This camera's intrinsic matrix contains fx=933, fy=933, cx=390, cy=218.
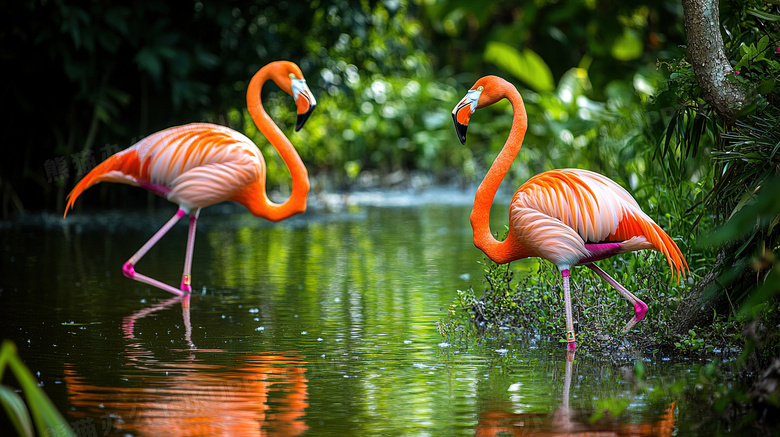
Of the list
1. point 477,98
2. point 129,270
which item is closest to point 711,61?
point 477,98

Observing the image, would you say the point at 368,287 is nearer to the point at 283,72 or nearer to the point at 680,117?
the point at 283,72

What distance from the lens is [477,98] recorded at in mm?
5406

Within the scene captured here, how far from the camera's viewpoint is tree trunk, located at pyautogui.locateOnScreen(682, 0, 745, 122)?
175 inches

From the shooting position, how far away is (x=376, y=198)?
1429 cm

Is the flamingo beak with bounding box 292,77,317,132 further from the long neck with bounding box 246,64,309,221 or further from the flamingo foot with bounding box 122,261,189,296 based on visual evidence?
the flamingo foot with bounding box 122,261,189,296

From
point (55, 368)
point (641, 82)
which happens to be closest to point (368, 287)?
point (55, 368)

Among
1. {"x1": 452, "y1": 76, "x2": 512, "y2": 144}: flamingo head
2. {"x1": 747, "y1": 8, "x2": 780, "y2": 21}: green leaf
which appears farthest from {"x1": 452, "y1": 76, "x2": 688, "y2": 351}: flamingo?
{"x1": 747, "y1": 8, "x2": 780, "y2": 21}: green leaf

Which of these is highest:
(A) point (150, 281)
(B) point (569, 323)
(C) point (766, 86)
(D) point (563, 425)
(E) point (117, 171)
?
(C) point (766, 86)

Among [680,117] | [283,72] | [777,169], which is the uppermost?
[283,72]

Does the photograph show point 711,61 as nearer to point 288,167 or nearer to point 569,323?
point 569,323

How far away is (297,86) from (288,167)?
61cm

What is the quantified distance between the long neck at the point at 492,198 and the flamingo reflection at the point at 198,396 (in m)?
1.23

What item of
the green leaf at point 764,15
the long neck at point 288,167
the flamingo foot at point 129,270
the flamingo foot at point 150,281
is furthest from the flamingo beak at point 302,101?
the green leaf at point 764,15

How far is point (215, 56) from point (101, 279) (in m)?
4.59
